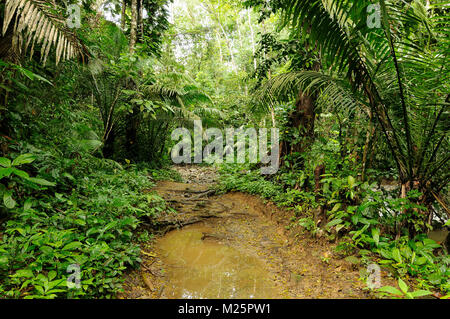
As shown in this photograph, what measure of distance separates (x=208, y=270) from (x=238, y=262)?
0.43 metres

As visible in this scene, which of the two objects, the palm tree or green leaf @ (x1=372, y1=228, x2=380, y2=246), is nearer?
the palm tree

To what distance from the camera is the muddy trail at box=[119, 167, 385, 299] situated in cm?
233

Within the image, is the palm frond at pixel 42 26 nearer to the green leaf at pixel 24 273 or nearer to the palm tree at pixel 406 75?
the green leaf at pixel 24 273

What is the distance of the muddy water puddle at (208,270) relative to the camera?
7.82 ft

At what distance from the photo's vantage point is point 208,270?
9.20 feet


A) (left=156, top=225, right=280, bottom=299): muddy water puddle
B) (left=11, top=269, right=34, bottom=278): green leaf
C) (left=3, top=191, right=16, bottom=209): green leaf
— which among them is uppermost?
(left=3, top=191, right=16, bottom=209): green leaf

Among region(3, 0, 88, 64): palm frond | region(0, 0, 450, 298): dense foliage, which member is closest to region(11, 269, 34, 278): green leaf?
region(0, 0, 450, 298): dense foliage

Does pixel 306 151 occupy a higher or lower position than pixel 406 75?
lower

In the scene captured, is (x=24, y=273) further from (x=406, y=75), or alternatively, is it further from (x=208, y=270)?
(x=406, y=75)

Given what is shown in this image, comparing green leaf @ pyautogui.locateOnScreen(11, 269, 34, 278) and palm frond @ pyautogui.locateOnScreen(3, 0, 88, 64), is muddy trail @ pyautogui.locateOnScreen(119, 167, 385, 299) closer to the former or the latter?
green leaf @ pyautogui.locateOnScreen(11, 269, 34, 278)

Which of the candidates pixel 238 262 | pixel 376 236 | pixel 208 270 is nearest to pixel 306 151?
pixel 376 236

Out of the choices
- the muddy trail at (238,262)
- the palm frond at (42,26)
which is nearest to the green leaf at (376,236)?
the muddy trail at (238,262)
